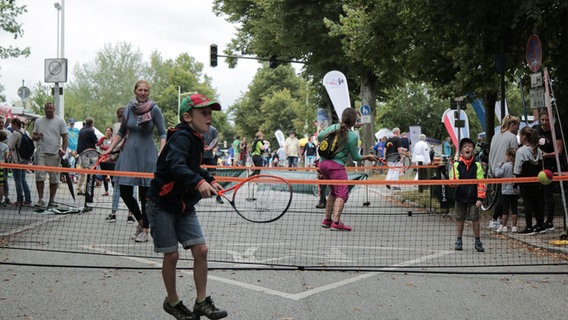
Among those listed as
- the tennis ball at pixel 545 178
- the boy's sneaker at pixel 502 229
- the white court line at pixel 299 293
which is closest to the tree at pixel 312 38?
the boy's sneaker at pixel 502 229

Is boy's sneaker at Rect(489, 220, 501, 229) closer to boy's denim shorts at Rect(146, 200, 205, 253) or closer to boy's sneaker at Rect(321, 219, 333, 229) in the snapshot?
boy's sneaker at Rect(321, 219, 333, 229)

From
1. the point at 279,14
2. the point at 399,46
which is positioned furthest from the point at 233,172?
the point at 279,14

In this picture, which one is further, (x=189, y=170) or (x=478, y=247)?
(x=478, y=247)

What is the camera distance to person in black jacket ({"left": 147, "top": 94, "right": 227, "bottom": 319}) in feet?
16.0

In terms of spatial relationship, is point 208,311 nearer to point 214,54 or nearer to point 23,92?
point 23,92

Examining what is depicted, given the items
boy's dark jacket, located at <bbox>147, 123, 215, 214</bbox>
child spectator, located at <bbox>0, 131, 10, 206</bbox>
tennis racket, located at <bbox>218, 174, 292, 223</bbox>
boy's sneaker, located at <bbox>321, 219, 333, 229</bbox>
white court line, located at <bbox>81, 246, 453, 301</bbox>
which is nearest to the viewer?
boy's dark jacket, located at <bbox>147, 123, 215, 214</bbox>

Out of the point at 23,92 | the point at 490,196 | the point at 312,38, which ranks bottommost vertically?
the point at 490,196

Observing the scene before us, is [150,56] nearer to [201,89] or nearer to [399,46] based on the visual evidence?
[201,89]

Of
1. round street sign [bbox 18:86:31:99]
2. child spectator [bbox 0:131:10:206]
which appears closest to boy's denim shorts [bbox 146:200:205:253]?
child spectator [bbox 0:131:10:206]

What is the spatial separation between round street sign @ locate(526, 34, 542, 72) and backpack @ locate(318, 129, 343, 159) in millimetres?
3060

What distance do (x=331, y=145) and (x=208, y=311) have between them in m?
6.60

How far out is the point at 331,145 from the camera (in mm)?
11195

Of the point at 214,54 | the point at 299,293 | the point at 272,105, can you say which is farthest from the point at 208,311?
the point at 272,105

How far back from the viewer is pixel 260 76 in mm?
98125
